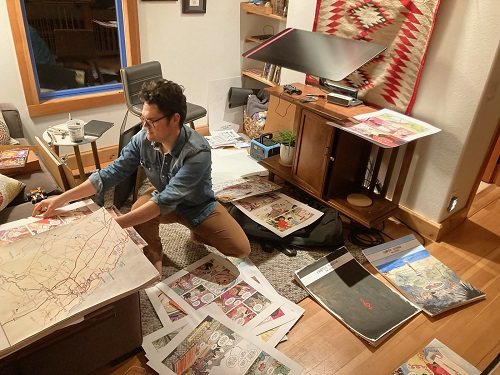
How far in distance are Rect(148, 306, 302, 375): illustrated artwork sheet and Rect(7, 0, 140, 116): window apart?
1996 mm

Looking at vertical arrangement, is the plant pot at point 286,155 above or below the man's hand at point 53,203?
below

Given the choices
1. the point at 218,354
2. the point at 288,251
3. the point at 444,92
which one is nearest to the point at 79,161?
the point at 288,251

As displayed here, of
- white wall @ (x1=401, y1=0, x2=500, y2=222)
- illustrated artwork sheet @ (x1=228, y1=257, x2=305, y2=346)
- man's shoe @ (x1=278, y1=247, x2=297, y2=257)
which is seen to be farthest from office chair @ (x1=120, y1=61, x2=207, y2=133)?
white wall @ (x1=401, y1=0, x2=500, y2=222)

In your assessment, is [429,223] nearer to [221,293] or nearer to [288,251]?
[288,251]

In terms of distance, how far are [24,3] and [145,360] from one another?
2470 mm

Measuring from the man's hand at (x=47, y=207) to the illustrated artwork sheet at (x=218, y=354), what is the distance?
2.23 feet

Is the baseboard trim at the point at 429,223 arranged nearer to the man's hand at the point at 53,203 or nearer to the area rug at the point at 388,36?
the area rug at the point at 388,36

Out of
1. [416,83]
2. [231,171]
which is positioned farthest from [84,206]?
[416,83]

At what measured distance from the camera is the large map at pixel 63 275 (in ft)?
3.38

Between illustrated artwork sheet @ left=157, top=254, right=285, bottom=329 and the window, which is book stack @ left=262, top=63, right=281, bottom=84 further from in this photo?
illustrated artwork sheet @ left=157, top=254, right=285, bottom=329

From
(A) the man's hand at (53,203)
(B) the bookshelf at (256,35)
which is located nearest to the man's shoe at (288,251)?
(A) the man's hand at (53,203)

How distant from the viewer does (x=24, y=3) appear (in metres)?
2.69

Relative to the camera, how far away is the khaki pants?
1.93m

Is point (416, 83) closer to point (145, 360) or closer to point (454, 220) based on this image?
point (454, 220)
